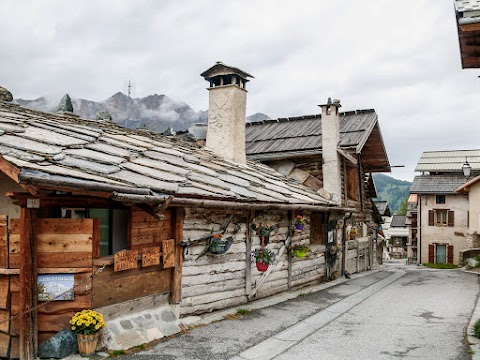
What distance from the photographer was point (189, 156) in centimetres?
1158

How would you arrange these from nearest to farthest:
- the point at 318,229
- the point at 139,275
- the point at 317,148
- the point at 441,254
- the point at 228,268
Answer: the point at 139,275 < the point at 228,268 < the point at 318,229 < the point at 317,148 < the point at 441,254

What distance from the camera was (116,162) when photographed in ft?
26.7

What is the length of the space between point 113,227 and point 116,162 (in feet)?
3.90

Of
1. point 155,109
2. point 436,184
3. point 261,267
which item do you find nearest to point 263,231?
point 261,267

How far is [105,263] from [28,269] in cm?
106

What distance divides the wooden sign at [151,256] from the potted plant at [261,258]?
3.16 metres

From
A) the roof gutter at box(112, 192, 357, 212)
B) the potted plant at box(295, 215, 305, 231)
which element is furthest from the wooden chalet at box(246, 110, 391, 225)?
the roof gutter at box(112, 192, 357, 212)

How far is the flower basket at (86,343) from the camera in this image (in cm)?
645

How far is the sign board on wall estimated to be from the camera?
6.49 metres

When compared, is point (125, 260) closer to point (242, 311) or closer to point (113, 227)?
point (113, 227)

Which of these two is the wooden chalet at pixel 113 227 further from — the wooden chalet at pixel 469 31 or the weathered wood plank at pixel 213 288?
the wooden chalet at pixel 469 31

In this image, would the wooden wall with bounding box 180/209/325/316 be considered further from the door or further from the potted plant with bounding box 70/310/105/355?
the door

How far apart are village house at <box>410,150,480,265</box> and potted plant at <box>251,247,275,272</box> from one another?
88.6 feet

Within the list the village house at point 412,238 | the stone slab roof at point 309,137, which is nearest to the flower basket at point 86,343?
the stone slab roof at point 309,137
